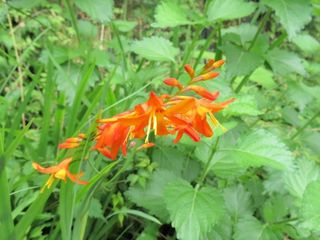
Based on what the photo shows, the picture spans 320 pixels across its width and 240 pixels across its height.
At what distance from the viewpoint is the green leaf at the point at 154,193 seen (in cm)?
121

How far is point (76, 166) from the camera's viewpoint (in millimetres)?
928

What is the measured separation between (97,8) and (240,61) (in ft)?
1.47

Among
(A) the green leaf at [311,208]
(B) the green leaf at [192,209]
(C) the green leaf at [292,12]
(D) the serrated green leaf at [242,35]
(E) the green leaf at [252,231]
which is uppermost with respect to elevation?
(C) the green leaf at [292,12]

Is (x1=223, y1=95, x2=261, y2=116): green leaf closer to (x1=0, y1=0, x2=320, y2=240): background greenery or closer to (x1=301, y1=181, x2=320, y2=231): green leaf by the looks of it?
(x1=0, y1=0, x2=320, y2=240): background greenery

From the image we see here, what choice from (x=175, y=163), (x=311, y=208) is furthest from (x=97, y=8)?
(x=311, y=208)

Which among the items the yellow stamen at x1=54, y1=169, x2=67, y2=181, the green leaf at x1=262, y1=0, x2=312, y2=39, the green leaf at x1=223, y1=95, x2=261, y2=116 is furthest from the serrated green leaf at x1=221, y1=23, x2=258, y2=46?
the yellow stamen at x1=54, y1=169, x2=67, y2=181

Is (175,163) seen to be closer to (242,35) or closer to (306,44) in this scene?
(242,35)

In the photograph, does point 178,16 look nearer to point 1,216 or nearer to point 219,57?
point 219,57

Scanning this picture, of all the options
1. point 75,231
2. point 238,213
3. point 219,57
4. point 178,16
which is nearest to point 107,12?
point 178,16

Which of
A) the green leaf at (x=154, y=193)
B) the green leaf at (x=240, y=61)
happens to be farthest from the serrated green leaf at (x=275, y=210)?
the green leaf at (x=240, y=61)

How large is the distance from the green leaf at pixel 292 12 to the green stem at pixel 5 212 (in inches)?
30.2

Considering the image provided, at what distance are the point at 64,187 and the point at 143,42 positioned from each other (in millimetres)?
639

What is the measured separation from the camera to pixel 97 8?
45.9 inches

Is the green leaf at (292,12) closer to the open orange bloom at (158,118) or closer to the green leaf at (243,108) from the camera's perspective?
the green leaf at (243,108)
